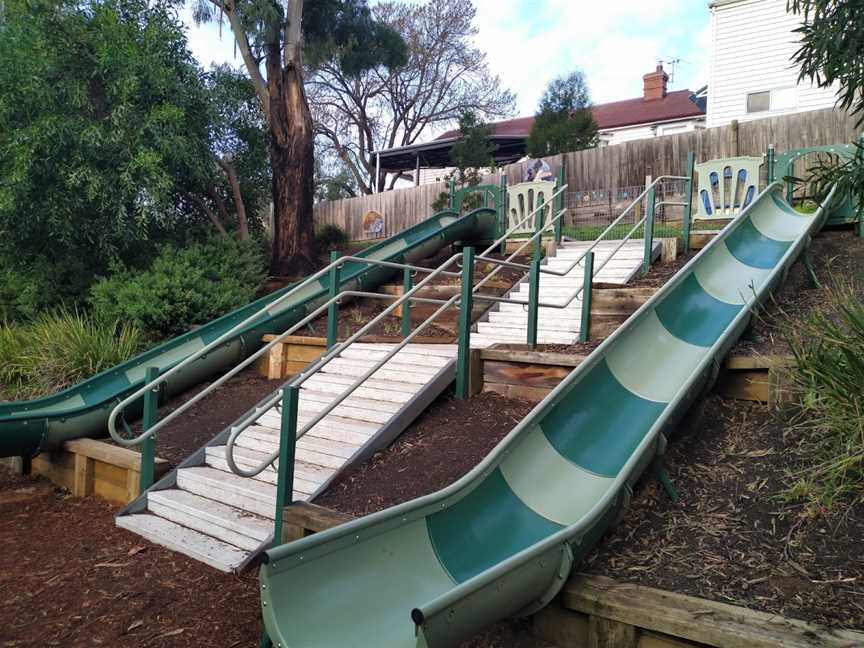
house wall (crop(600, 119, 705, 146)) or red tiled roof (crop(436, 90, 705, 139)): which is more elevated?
red tiled roof (crop(436, 90, 705, 139))

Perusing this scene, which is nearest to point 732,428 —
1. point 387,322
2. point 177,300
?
point 387,322

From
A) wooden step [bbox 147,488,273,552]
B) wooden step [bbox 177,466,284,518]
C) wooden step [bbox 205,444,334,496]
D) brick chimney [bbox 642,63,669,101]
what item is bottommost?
wooden step [bbox 147,488,273,552]

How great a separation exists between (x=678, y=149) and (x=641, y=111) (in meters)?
16.1

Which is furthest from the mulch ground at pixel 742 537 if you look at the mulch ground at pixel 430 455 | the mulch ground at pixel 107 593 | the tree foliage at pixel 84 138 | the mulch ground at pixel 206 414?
the tree foliage at pixel 84 138

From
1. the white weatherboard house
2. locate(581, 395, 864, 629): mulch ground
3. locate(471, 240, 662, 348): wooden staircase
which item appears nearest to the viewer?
locate(581, 395, 864, 629): mulch ground

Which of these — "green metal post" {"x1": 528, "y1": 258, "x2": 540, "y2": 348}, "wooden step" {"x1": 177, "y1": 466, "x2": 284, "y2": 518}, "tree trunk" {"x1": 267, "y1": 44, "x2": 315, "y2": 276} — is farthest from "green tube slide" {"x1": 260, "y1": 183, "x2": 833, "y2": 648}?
"tree trunk" {"x1": 267, "y1": 44, "x2": 315, "y2": 276}

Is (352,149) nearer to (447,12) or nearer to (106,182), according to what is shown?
(447,12)

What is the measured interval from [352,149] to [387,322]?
2608 centimetres

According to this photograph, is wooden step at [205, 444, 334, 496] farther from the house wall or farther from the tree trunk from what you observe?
the house wall

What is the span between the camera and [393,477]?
3.92 meters

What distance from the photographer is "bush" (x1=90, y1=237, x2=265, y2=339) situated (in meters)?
7.54

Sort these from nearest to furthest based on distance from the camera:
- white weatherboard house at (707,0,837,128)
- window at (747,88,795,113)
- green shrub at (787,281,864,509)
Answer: green shrub at (787,281,864,509) → white weatherboard house at (707,0,837,128) → window at (747,88,795,113)

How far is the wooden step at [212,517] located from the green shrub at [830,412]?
2.86 m

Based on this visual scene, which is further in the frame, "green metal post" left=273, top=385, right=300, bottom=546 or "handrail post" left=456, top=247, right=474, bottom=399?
"handrail post" left=456, top=247, right=474, bottom=399
